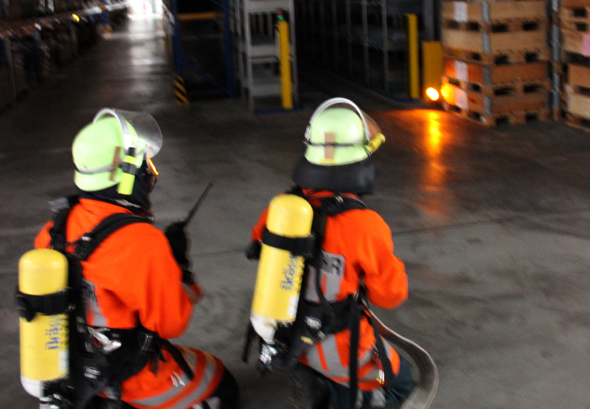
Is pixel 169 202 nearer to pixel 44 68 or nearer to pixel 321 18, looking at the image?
pixel 321 18

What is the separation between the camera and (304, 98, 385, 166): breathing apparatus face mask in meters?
2.64

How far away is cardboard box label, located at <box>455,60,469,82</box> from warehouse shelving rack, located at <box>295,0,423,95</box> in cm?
208

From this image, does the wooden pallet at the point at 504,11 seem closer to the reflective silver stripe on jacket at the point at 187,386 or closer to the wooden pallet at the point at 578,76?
the wooden pallet at the point at 578,76

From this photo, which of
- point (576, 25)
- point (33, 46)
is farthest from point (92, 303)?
point (33, 46)

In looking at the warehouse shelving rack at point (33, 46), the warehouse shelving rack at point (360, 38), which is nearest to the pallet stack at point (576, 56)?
the warehouse shelving rack at point (360, 38)

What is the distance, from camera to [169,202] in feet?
22.4

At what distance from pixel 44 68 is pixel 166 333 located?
56.2ft

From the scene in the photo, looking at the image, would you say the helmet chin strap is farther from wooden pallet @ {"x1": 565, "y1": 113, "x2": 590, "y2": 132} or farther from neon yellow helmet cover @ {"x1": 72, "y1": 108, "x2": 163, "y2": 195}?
wooden pallet @ {"x1": 565, "y1": 113, "x2": 590, "y2": 132}

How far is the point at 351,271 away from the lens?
8.61 feet

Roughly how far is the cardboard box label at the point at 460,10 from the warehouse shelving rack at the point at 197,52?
490 cm

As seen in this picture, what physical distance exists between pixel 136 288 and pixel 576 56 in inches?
323

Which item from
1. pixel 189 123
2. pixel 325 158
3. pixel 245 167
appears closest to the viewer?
pixel 325 158

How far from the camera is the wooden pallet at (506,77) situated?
29.0 feet

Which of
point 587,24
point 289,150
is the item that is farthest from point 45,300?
point 587,24
